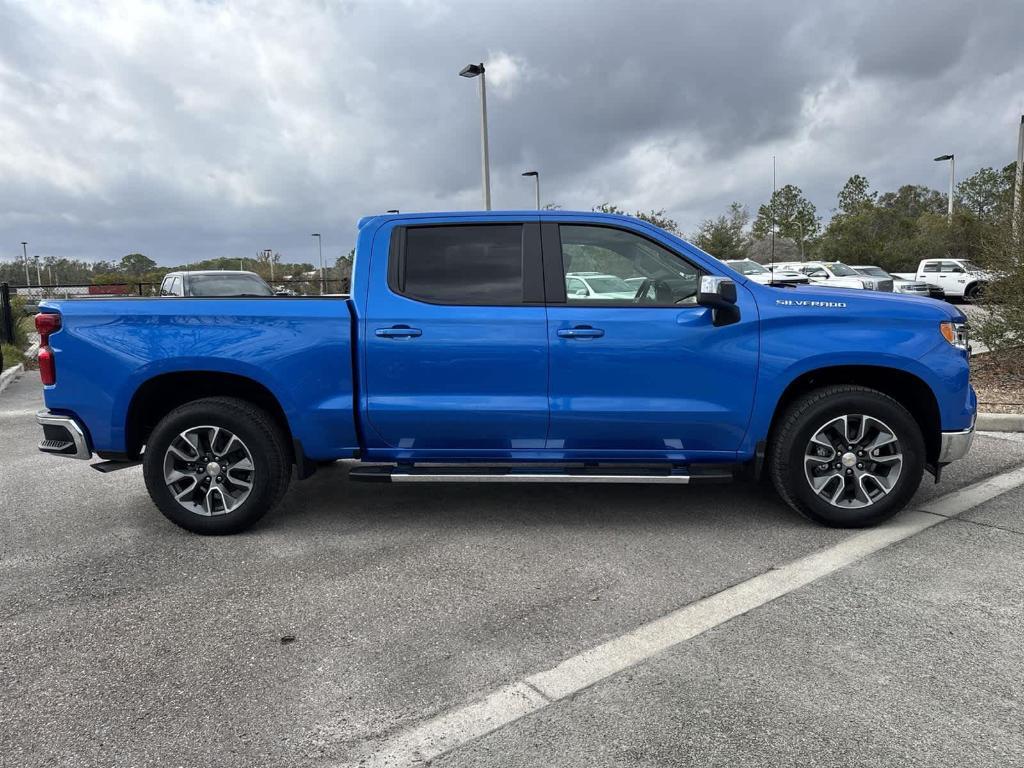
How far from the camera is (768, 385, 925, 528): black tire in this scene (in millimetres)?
4301

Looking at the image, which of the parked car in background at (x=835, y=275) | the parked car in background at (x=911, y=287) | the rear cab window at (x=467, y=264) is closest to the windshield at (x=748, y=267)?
the parked car in background at (x=835, y=275)

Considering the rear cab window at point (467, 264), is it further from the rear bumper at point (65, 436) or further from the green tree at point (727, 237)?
the green tree at point (727, 237)

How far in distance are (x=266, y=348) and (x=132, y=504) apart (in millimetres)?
1859

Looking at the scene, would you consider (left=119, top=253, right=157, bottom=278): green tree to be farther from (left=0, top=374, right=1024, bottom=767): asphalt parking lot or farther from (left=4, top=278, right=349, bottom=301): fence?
(left=0, top=374, right=1024, bottom=767): asphalt parking lot

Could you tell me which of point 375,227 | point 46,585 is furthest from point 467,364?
point 46,585

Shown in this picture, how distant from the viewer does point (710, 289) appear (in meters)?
4.11

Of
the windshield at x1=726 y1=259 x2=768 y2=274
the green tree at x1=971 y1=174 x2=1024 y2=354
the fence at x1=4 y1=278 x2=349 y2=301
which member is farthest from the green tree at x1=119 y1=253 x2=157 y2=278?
the green tree at x1=971 y1=174 x2=1024 y2=354

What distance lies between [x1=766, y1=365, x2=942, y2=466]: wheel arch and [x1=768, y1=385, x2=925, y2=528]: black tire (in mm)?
103

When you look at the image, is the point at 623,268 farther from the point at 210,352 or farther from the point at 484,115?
the point at 484,115

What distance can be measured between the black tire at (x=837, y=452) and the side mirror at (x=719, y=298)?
671 mm

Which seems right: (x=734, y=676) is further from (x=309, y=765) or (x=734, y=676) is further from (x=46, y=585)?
(x=46, y=585)

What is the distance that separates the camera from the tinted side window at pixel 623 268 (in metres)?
4.40

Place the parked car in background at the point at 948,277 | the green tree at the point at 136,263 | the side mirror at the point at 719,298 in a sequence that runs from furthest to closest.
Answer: the green tree at the point at 136,263 < the parked car in background at the point at 948,277 < the side mirror at the point at 719,298

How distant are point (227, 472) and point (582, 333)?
2249mm
